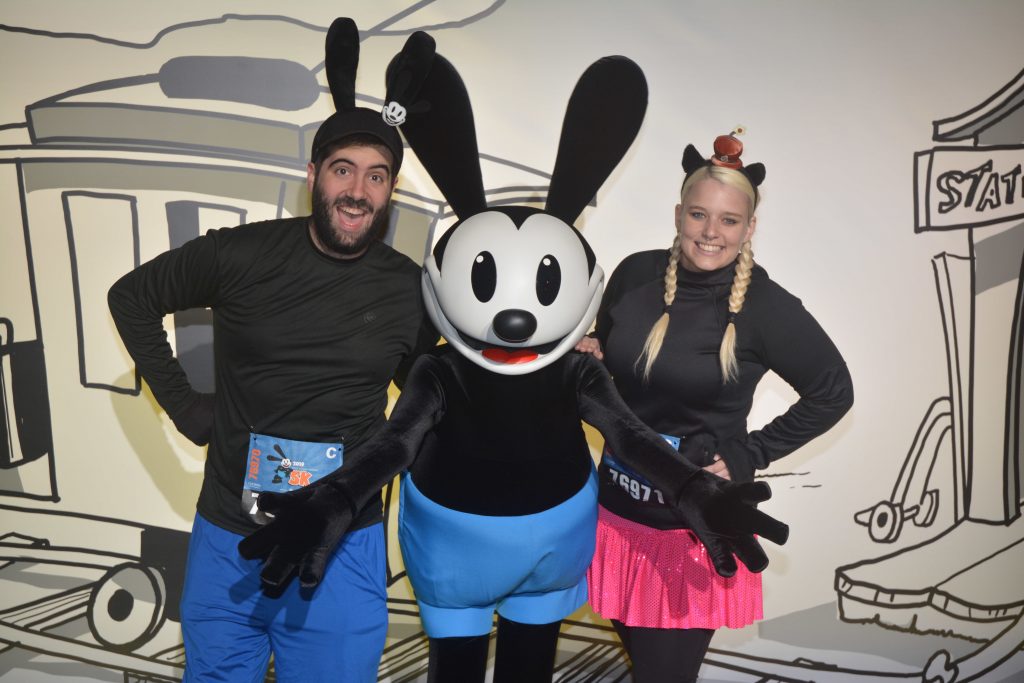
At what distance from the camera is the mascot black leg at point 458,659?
154 centimetres

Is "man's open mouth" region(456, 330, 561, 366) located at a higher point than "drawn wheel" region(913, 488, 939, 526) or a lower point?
higher

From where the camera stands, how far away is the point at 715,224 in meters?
1.69

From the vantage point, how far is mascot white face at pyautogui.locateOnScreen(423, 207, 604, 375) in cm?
141

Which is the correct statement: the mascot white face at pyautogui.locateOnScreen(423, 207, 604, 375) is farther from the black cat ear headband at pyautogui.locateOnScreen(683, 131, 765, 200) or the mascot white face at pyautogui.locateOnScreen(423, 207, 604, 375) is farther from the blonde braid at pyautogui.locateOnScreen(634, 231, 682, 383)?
the black cat ear headband at pyautogui.locateOnScreen(683, 131, 765, 200)

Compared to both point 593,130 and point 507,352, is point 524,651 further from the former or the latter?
point 593,130

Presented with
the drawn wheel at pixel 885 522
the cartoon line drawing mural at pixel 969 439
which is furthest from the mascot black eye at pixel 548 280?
the drawn wheel at pixel 885 522

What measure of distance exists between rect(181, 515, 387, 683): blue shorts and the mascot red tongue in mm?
181

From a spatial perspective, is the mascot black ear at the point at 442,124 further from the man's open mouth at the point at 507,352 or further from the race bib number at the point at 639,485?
the race bib number at the point at 639,485

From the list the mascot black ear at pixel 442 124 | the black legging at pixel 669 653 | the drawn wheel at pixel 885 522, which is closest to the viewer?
the mascot black ear at pixel 442 124

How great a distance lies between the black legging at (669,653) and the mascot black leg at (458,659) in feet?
1.26

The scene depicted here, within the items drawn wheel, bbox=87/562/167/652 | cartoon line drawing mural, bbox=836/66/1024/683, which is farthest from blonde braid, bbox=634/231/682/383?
drawn wheel, bbox=87/562/167/652

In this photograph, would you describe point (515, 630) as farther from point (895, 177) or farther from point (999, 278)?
point (999, 278)

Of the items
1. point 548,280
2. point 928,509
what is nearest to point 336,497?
point 548,280

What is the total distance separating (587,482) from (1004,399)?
5.50 ft
